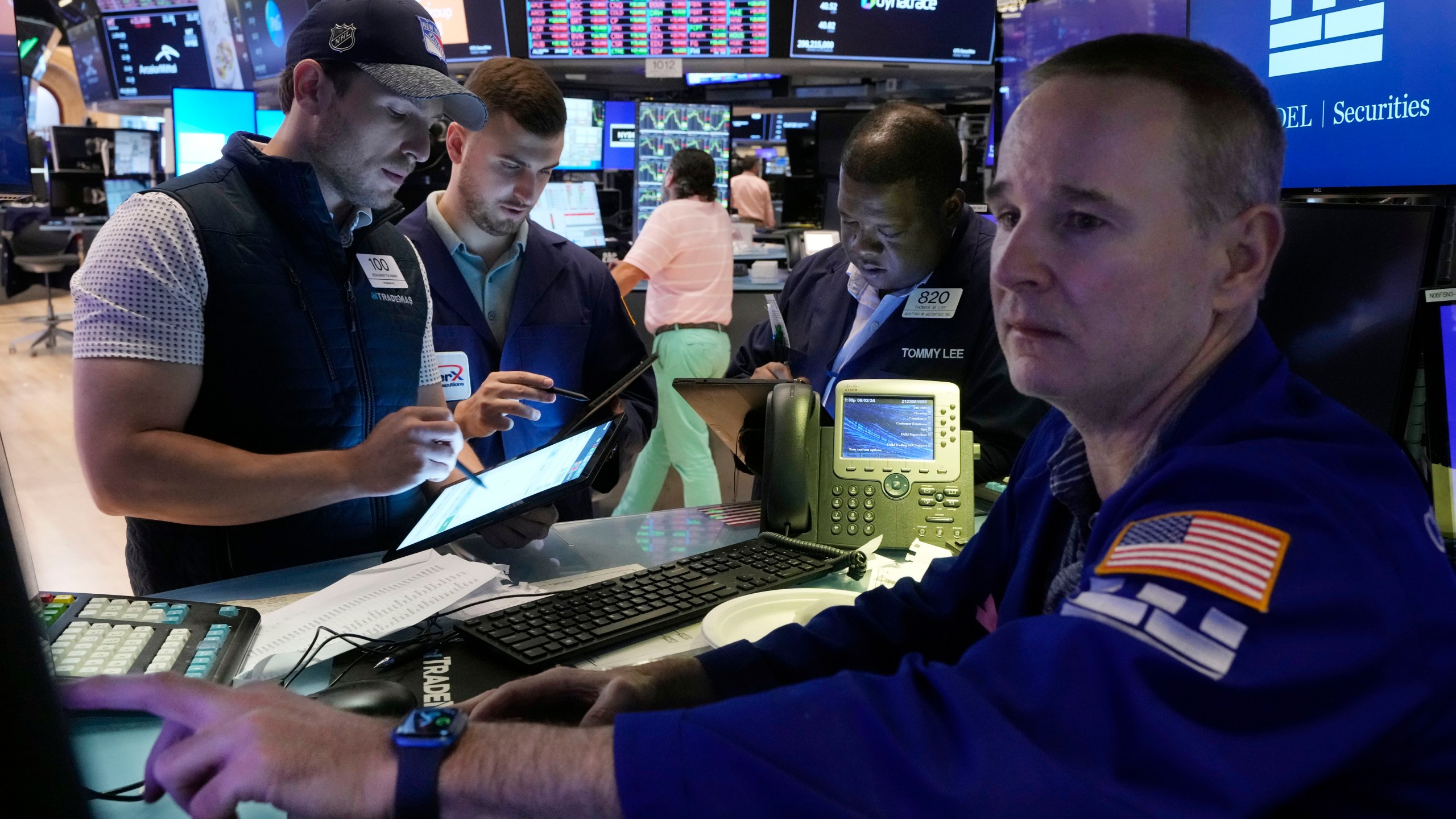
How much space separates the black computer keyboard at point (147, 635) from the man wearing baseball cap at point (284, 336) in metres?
0.26

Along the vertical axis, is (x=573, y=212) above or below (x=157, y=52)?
below

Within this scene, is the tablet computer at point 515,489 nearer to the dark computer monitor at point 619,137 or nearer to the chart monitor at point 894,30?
the chart monitor at point 894,30

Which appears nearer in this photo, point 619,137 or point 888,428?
point 888,428

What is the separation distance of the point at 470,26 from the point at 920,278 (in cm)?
383

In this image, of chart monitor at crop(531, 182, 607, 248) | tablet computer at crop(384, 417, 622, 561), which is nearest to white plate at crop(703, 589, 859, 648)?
tablet computer at crop(384, 417, 622, 561)

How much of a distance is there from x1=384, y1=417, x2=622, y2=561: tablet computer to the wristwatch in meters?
0.64

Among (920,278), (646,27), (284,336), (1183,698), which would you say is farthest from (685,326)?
(1183,698)

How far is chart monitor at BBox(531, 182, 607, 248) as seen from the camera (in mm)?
5145

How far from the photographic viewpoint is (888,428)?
1.68 m

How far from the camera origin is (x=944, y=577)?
114 centimetres

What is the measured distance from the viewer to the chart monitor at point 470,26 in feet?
16.6

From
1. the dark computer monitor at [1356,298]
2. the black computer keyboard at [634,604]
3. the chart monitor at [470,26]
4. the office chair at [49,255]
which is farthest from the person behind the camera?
the office chair at [49,255]

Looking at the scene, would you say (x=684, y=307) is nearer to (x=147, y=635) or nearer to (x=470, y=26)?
(x=470, y=26)

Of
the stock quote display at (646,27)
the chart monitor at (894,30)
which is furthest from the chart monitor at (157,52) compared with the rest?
the chart monitor at (894,30)
